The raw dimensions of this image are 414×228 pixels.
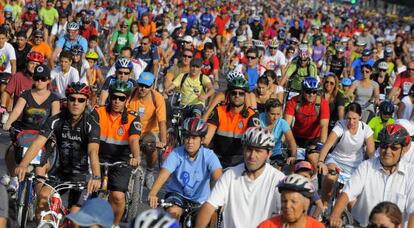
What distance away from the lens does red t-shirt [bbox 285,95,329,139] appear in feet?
43.6

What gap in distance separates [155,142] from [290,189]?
6.39 m

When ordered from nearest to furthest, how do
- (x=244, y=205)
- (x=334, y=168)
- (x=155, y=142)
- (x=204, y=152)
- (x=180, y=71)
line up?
(x=244, y=205) < (x=204, y=152) < (x=334, y=168) < (x=155, y=142) < (x=180, y=71)

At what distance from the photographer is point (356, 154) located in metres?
12.1

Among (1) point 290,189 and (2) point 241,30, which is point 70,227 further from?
(2) point 241,30

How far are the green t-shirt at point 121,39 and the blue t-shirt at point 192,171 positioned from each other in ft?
47.5

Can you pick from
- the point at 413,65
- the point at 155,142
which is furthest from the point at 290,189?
the point at 413,65

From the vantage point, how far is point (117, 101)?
10688mm

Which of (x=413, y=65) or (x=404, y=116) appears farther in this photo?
(x=413, y=65)

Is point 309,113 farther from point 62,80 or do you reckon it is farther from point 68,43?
point 68,43

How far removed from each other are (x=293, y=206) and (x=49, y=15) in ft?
73.2

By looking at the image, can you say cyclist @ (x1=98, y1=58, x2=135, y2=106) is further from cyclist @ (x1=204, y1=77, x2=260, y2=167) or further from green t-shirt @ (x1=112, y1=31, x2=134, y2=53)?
green t-shirt @ (x1=112, y1=31, x2=134, y2=53)

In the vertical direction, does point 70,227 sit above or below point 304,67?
below

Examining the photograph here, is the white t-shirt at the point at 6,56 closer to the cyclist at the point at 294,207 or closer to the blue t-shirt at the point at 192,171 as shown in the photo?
the blue t-shirt at the point at 192,171

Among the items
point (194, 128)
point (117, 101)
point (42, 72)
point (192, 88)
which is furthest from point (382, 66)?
point (194, 128)
